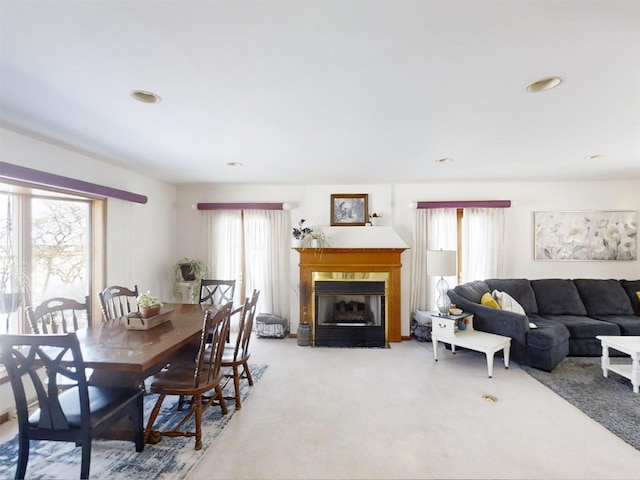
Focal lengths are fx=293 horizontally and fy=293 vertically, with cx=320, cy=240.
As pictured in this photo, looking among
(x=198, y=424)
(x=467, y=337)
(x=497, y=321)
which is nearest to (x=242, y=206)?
(x=198, y=424)

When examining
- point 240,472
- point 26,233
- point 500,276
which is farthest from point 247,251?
point 500,276

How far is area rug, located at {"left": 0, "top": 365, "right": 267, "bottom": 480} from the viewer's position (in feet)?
5.90

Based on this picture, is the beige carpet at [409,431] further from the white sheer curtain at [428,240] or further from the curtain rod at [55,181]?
the curtain rod at [55,181]

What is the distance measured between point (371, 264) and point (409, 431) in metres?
2.31

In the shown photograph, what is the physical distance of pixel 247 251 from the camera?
471 centimetres

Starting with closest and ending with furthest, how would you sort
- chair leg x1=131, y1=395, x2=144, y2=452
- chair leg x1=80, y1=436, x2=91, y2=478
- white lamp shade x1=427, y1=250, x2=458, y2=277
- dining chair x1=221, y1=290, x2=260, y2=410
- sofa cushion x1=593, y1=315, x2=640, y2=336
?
chair leg x1=80, y1=436, x2=91, y2=478, chair leg x1=131, y1=395, x2=144, y2=452, dining chair x1=221, y1=290, x2=260, y2=410, sofa cushion x1=593, y1=315, x2=640, y2=336, white lamp shade x1=427, y1=250, x2=458, y2=277

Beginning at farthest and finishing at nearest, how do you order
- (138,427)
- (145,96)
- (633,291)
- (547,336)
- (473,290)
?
1. (633,291)
2. (473,290)
3. (547,336)
4. (138,427)
5. (145,96)

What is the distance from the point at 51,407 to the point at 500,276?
5.13 meters

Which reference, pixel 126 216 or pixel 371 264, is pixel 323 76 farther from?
pixel 126 216

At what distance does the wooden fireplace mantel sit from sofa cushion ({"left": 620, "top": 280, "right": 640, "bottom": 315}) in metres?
3.19

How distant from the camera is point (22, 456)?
166 centimetres

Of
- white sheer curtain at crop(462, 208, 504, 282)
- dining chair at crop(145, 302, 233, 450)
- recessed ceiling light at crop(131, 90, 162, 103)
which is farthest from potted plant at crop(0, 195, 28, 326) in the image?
white sheer curtain at crop(462, 208, 504, 282)

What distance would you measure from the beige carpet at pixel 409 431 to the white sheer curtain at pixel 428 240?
134 centimetres

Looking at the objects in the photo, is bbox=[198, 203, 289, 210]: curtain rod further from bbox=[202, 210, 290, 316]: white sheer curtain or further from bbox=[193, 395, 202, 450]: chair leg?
bbox=[193, 395, 202, 450]: chair leg
